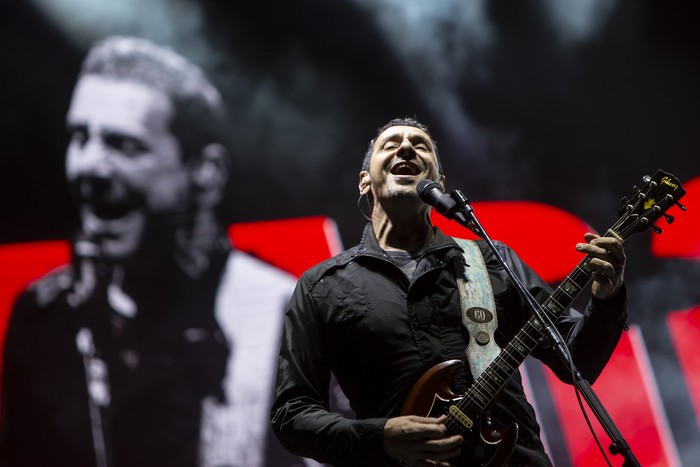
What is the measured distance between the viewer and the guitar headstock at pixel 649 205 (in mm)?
2031

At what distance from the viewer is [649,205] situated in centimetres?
206

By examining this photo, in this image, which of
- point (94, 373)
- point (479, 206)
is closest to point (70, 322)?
point (94, 373)

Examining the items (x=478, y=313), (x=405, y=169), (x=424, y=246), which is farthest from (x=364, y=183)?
(x=478, y=313)

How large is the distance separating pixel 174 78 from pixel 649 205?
8.21 feet

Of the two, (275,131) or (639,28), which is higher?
(639,28)

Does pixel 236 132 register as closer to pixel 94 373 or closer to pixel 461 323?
pixel 94 373

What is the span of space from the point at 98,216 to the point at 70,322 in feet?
1.71

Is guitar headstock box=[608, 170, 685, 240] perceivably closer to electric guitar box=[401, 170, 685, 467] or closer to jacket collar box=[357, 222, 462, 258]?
electric guitar box=[401, 170, 685, 467]

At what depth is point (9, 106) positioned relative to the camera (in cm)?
371

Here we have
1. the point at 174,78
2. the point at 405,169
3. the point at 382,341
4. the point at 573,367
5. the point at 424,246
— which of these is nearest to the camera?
the point at 573,367

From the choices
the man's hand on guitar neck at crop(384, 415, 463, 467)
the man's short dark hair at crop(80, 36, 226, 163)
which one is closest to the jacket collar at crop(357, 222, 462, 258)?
the man's hand on guitar neck at crop(384, 415, 463, 467)

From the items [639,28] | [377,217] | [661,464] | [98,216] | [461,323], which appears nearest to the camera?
[461,323]

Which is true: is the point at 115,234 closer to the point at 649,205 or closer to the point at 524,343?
the point at 524,343

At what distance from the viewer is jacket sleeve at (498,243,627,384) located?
6.77ft
